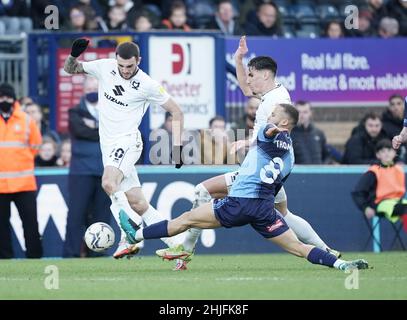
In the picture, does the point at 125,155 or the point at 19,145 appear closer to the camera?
the point at 125,155

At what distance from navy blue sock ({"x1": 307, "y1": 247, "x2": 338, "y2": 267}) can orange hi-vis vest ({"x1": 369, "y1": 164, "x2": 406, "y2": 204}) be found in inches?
214

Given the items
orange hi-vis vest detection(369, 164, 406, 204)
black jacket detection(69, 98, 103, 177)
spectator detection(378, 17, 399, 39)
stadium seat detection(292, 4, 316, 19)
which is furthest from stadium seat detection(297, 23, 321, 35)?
black jacket detection(69, 98, 103, 177)

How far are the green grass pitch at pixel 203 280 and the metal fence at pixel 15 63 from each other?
5506 mm

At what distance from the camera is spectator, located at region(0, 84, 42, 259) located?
1688 cm

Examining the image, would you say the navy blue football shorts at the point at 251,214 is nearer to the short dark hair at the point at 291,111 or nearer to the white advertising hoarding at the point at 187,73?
the short dark hair at the point at 291,111

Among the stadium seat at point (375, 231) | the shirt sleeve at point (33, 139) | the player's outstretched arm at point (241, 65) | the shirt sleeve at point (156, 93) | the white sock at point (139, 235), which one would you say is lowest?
the stadium seat at point (375, 231)

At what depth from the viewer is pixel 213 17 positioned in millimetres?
21703

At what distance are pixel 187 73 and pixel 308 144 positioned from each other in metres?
2.19

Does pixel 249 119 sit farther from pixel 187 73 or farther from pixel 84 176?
pixel 84 176

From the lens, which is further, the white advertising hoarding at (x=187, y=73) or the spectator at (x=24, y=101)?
the white advertising hoarding at (x=187, y=73)

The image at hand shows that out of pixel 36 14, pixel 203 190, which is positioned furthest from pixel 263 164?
pixel 36 14

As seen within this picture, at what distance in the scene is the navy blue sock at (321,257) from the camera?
12367 millimetres

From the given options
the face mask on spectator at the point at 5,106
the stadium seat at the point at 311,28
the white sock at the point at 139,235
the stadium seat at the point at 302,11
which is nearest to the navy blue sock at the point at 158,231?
the white sock at the point at 139,235

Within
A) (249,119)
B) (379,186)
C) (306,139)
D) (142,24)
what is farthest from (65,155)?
(379,186)
